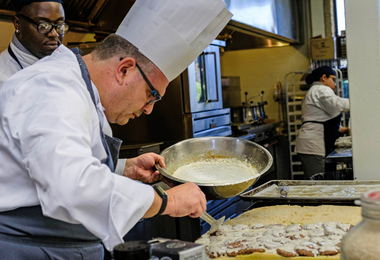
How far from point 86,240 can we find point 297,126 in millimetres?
5689

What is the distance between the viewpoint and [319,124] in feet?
14.9

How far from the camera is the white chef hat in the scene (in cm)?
129

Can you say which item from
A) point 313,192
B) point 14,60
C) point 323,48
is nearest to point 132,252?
point 313,192

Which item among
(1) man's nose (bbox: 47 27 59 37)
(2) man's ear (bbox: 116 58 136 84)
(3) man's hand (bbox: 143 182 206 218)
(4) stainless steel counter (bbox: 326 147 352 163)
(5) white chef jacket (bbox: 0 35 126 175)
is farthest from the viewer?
(4) stainless steel counter (bbox: 326 147 352 163)

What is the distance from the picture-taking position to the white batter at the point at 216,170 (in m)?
1.56

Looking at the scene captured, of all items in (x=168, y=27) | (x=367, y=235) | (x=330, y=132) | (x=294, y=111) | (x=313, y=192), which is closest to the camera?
(x=367, y=235)

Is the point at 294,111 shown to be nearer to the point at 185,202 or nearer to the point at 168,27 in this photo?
the point at 168,27

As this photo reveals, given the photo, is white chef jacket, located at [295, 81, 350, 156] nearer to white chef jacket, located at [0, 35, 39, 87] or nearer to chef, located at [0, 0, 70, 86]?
chef, located at [0, 0, 70, 86]

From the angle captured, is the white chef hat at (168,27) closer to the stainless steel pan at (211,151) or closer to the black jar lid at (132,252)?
the stainless steel pan at (211,151)

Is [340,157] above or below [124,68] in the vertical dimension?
below

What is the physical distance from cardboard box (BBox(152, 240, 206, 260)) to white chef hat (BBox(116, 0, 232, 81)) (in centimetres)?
68

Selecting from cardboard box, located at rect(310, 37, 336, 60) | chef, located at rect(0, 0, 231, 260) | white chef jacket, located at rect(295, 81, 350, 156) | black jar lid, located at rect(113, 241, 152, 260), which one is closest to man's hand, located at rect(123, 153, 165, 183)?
chef, located at rect(0, 0, 231, 260)

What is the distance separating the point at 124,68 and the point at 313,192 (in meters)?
1.20

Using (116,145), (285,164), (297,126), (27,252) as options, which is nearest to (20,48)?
(116,145)
